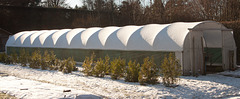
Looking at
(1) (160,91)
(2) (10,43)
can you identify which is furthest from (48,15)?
(1) (160,91)

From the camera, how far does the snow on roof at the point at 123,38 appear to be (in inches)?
490

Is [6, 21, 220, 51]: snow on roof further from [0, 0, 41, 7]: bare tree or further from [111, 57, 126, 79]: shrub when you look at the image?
[0, 0, 41, 7]: bare tree

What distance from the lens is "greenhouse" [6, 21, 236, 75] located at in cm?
1195

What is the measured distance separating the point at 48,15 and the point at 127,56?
2765 cm

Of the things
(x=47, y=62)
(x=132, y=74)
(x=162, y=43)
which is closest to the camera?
(x=132, y=74)

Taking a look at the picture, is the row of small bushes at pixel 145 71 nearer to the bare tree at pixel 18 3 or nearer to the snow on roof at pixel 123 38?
the snow on roof at pixel 123 38

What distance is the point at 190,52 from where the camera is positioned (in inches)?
469

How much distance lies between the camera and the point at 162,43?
12.6 meters

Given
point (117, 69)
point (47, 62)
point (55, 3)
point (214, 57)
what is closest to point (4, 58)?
point (47, 62)

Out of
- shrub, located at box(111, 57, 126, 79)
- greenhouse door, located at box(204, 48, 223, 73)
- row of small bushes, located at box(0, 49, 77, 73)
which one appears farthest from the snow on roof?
greenhouse door, located at box(204, 48, 223, 73)

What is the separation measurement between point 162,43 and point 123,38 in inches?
113

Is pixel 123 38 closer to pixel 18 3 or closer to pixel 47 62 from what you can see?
pixel 47 62

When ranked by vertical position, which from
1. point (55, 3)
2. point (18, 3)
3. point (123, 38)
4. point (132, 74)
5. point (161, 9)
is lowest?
point (132, 74)

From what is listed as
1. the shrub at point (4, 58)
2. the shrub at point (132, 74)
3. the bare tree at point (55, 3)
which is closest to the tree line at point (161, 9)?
the bare tree at point (55, 3)
